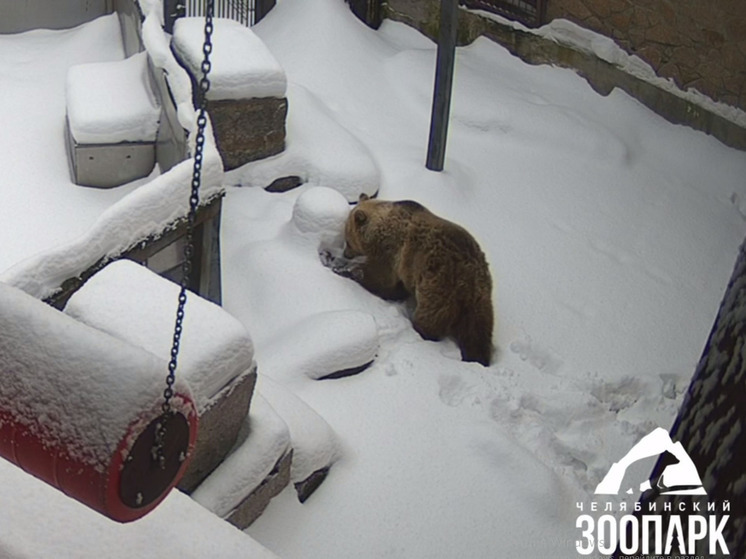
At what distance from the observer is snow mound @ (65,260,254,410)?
430cm

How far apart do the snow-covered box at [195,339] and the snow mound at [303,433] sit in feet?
1.47

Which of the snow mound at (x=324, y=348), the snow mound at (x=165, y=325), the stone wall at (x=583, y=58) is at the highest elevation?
the snow mound at (x=165, y=325)

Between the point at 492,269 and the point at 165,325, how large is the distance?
350cm

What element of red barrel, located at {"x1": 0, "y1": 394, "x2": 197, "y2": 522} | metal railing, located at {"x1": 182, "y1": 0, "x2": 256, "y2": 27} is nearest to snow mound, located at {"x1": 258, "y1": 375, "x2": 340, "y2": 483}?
red barrel, located at {"x1": 0, "y1": 394, "x2": 197, "y2": 522}

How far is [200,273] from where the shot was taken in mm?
6438

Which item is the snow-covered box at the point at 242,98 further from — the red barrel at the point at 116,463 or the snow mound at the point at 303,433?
the red barrel at the point at 116,463

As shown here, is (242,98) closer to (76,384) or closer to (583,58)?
(583,58)

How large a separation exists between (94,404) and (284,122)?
5668 mm

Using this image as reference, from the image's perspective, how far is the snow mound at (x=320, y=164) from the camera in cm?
782

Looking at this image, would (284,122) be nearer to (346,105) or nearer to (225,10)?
(346,105)

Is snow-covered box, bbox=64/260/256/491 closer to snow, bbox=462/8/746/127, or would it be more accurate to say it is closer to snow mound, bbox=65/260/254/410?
snow mound, bbox=65/260/254/410

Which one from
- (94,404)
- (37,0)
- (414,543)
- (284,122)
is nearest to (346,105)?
(284,122)

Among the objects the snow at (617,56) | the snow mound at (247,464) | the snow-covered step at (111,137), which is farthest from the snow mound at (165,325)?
the snow at (617,56)

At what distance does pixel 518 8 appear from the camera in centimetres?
1014
